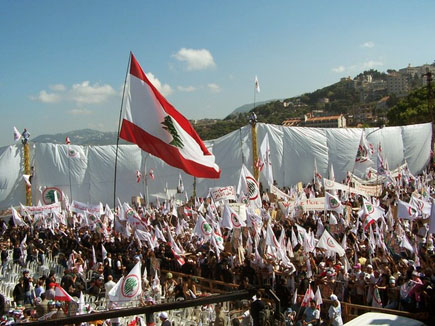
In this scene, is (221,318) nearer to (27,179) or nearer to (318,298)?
(318,298)

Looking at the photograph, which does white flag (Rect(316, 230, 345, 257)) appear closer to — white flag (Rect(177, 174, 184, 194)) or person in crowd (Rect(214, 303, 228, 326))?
person in crowd (Rect(214, 303, 228, 326))

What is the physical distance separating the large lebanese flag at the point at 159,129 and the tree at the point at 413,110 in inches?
2283

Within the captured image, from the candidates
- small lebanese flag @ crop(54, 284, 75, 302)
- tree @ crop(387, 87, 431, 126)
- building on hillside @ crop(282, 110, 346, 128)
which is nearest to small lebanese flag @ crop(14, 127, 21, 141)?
small lebanese flag @ crop(54, 284, 75, 302)

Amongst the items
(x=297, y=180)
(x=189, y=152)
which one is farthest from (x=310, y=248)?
(x=297, y=180)

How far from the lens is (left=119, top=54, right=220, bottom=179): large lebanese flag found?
7898mm

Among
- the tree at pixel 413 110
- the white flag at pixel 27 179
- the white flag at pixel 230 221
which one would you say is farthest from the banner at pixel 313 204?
the tree at pixel 413 110

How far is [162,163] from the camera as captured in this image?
3756cm

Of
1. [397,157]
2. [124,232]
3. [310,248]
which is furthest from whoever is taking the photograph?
[397,157]

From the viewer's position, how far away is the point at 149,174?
37188mm

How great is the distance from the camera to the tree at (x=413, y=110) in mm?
61438

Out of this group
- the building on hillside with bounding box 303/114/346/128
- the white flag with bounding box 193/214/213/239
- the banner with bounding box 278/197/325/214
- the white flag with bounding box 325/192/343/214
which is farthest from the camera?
the building on hillside with bounding box 303/114/346/128

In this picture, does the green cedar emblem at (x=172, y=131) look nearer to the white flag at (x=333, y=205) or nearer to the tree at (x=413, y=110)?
the white flag at (x=333, y=205)

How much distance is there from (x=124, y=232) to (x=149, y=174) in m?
18.6

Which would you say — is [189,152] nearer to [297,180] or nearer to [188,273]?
[188,273]
